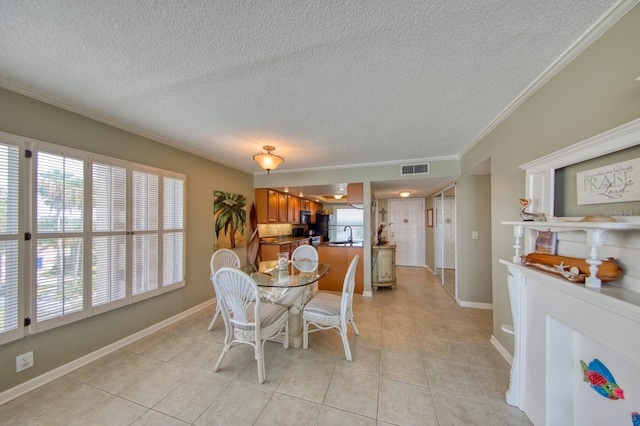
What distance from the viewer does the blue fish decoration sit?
3.37 feet

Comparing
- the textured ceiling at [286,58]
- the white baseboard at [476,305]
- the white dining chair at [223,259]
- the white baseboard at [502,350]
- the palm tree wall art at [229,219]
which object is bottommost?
the white baseboard at [476,305]

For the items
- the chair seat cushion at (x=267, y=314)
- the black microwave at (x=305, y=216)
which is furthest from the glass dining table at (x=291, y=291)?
the black microwave at (x=305, y=216)

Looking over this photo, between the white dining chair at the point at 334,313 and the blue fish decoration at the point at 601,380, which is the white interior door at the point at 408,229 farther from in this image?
the blue fish decoration at the point at 601,380

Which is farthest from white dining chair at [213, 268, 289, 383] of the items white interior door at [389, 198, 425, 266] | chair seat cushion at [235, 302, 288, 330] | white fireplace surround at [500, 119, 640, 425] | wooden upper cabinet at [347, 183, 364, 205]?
white interior door at [389, 198, 425, 266]

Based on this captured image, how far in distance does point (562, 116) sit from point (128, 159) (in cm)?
413

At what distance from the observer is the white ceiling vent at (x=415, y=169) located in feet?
12.3

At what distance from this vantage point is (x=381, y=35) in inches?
48.3

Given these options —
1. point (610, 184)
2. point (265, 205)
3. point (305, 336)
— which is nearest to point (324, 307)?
point (305, 336)

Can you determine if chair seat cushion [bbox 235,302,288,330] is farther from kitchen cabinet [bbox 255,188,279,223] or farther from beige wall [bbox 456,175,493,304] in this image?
beige wall [bbox 456,175,493,304]

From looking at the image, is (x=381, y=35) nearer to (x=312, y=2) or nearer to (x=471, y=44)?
(x=312, y=2)

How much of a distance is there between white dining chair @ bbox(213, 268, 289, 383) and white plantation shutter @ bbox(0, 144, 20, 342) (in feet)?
4.99

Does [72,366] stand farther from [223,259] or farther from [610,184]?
[610,184]

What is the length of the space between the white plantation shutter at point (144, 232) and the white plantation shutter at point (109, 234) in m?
0.10

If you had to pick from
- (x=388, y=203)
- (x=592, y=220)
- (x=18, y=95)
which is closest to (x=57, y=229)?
(x=18, y=95)
